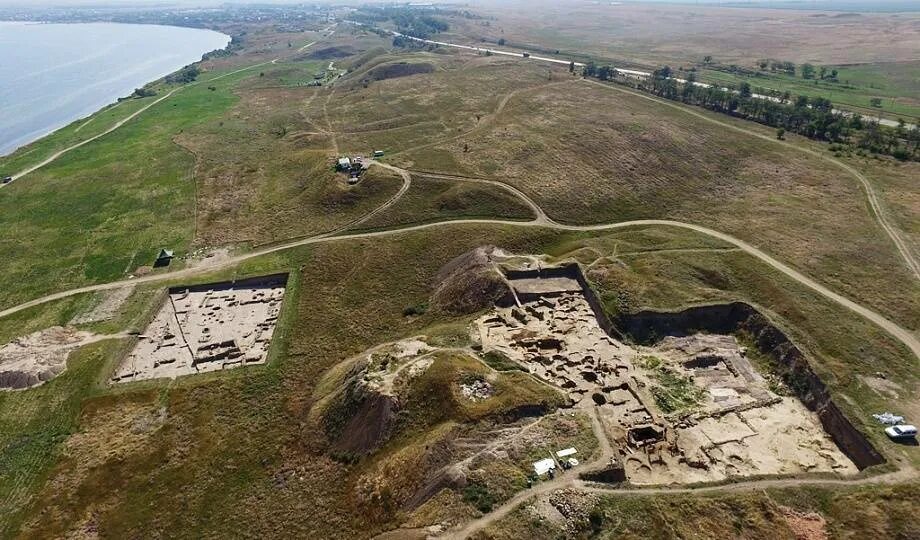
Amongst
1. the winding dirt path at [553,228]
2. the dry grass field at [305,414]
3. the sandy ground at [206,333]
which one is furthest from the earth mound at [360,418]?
the winding dirt path at [553,228]

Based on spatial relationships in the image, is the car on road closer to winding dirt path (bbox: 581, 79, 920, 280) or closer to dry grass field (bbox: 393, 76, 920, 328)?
dry grass field (bbox: 393, 76, 920, 328)

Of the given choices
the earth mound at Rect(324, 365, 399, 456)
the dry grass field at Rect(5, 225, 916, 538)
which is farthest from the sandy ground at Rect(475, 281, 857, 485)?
the earth mound at Rect(324, 365, 399, 456)

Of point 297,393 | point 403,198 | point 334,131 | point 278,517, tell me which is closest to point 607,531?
point 278,517

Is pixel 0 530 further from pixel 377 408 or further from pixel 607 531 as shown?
pixel 607 531

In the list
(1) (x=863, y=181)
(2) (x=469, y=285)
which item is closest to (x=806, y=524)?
(2) (x=469, y=285)

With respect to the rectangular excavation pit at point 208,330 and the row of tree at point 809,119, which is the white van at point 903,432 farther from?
the row of tree at point 809,119
